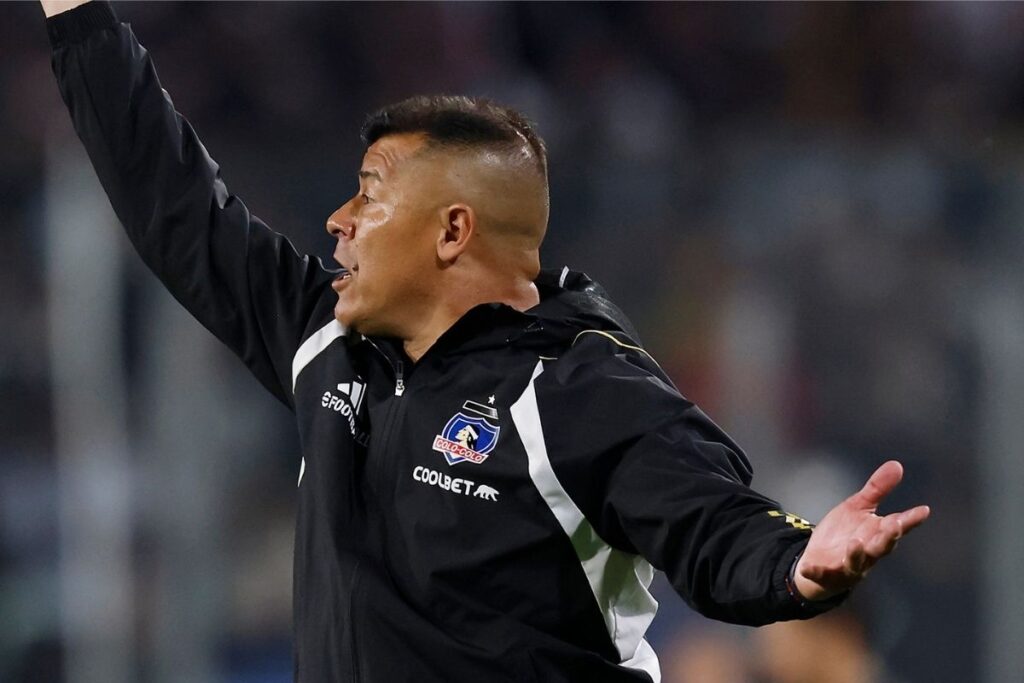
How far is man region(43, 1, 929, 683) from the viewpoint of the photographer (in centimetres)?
204

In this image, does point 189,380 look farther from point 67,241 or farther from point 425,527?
point 425,527

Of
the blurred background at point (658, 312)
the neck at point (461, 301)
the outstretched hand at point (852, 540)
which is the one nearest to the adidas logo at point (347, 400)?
the neck at point (461, 301)

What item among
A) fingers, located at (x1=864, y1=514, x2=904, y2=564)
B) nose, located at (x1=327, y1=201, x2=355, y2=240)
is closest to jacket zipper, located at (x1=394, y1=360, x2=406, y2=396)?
nose, located at (x1=327, y1=201, x2=355, y2=240)

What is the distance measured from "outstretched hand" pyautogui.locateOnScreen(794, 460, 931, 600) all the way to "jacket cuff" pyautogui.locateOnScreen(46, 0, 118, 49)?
1.69 metres

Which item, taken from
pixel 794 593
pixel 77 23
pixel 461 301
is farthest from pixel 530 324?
pixel 77 23

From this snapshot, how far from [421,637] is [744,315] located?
91.4 inches

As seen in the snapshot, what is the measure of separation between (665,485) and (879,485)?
398 mm

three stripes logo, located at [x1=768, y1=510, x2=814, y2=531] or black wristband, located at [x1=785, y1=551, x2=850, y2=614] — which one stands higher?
three stripes logo, located at [x1=768, y1=510, x2=814, y2=531]

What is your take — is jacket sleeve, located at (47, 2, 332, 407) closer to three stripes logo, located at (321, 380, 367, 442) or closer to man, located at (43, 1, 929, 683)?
man, located at (43, 1, 929, 683)

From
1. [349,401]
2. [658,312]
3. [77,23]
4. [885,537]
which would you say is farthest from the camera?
[658,312]

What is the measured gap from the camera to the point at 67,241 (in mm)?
3941

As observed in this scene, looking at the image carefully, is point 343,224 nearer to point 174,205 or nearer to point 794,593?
point 174,205

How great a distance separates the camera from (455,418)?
2307 millimetres

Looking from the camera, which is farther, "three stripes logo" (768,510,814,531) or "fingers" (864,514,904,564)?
"three stripes logo" (768,510,814,531)
